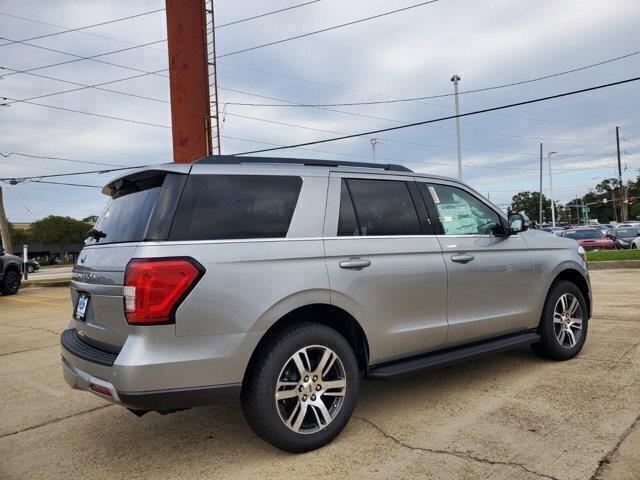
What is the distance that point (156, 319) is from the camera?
9.05 feet

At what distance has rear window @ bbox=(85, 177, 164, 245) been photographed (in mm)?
3102

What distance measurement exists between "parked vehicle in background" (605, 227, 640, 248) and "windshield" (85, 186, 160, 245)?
27.0m

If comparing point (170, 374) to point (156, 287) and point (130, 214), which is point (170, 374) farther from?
point (130, 214)

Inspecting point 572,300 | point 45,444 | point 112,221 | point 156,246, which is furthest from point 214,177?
point 572,300

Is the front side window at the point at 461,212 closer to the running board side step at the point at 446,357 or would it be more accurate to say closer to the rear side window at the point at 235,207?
the running board side step at the point at 446,357

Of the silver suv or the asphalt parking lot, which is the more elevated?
the silver suv

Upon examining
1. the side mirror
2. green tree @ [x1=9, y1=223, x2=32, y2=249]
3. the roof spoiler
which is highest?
green tree @ [x1=9, y1=223, x2=32, y2=249]

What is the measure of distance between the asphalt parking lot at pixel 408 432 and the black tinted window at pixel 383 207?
1.39m

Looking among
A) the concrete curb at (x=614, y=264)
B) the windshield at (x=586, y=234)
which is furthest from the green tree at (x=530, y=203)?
the concrete curb at (x=614, y=264)

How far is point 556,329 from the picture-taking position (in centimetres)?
494

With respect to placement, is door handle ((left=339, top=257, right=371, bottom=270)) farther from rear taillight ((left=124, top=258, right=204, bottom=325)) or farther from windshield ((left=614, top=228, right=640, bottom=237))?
windshield ((left=614, top=228, right=640, bottom=237))

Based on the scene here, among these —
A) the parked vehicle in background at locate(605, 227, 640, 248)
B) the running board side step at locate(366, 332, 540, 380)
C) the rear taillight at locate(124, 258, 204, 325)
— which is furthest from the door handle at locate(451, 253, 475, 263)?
the parked vehicle in background at locate(605, 227, 640, 248)

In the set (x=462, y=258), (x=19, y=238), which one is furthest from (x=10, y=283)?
(x=19, y=238)

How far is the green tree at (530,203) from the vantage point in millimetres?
128750
